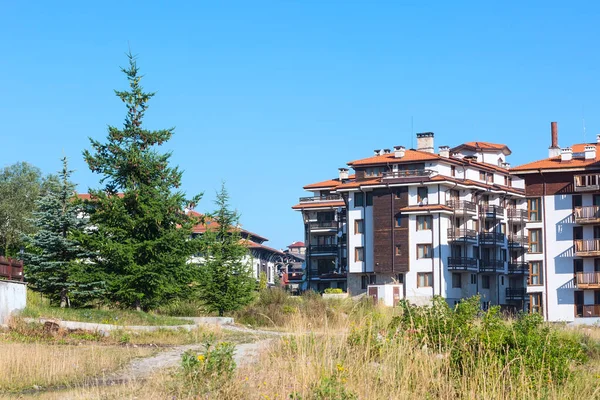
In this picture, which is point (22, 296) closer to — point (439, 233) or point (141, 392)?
point (141, 392)

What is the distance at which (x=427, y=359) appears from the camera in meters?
14.0

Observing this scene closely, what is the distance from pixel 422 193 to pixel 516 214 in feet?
30.8

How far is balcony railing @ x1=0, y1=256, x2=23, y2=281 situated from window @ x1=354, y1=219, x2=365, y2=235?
44462 mm

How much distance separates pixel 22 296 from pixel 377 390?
65.5 feet

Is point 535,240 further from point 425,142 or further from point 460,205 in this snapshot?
point 425,142

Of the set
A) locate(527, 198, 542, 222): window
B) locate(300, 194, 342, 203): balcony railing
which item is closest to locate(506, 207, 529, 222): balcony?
locate(527, 198, 542, 222): window

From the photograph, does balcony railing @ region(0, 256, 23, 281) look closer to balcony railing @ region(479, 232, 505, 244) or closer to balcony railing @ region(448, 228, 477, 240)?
balcony railing @ region(448, 228, 477, 240)

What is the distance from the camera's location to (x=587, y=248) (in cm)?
6456

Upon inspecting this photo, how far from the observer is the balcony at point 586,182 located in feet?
212

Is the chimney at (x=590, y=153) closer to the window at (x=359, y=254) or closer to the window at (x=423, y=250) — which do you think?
the window at (x=423, y=250)

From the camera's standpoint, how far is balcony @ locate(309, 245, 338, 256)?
292 feet

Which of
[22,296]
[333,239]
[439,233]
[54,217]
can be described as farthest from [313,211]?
[22,296]

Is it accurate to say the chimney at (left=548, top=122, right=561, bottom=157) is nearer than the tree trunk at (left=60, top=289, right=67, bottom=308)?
No

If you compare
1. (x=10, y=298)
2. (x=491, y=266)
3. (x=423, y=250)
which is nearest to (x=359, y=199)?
(x=423, y=250)
